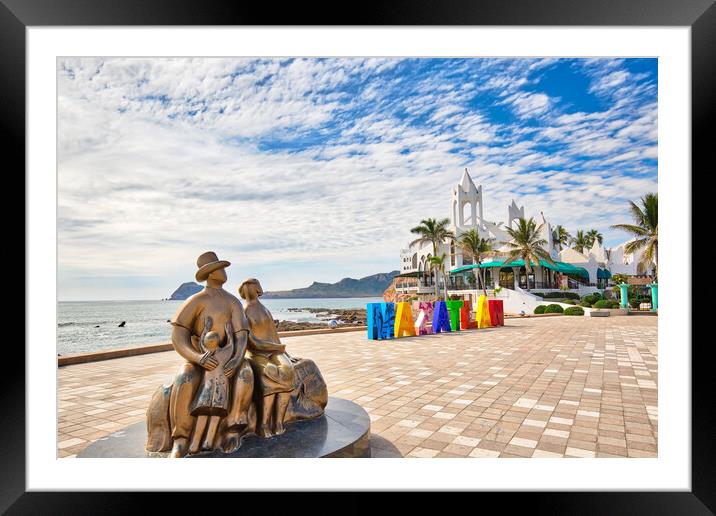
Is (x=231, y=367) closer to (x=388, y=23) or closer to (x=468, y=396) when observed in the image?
(x=388, y=23)

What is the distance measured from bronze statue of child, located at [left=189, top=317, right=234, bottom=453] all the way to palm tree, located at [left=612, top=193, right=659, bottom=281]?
105 feet

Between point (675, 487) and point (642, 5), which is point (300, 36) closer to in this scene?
point (642, 5)

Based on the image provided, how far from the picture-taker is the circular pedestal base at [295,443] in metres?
3.33

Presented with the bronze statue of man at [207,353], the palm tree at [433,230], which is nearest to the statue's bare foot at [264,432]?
the bronze statue of man at [207,353]

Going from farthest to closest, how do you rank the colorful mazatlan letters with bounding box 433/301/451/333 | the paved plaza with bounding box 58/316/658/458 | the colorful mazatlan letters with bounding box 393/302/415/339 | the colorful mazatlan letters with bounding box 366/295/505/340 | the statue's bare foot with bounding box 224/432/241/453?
the colorful mazatlan letters with bounding box 433/301/451/333 < the colorful mazatlan letters with bounding box 393/302/415/339 < the colorful mazatlan letters with bounding box 366/295/505/340 < the paved plaza with bounding box 58/316/658/458 < the statue's bare foot with bounding box 224/432/241/453

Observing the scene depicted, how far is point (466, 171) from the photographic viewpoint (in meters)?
53.8

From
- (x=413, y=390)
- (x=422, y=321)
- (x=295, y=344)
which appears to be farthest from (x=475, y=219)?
(x=413, y=390)

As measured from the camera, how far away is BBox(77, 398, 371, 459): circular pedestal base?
3331 mm

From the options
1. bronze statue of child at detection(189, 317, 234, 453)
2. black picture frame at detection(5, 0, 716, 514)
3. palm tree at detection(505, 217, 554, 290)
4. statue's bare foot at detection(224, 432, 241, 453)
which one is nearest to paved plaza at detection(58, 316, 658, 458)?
bronze statue of child at detection(189, 317, 234, 453)

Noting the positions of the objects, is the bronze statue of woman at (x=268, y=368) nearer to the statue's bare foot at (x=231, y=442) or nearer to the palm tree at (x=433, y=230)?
the statue's bare foot at (x=231, y=442)

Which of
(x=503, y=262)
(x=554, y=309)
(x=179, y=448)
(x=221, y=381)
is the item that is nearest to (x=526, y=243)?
(x=503, y=262)

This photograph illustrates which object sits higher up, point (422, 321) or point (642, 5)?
point (642, 5)

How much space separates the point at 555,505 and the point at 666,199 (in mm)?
2643

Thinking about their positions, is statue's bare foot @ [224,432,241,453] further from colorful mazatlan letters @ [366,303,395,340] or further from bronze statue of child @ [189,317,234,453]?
colorful mazatlan letters @ [366,303,395,340]
